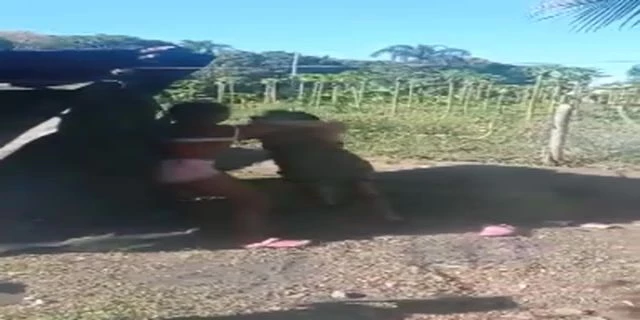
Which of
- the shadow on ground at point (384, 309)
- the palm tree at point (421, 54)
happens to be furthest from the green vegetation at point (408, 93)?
the shadow on ground at point (384, 309)

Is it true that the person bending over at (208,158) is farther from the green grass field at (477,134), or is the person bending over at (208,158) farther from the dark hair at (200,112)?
the green grass field at (477,134)

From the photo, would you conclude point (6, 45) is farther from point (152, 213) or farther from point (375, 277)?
point (375, 277)

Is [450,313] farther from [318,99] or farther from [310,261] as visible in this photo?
[318,99]

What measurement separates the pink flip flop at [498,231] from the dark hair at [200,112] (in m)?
1.86

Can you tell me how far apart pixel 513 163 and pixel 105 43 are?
5.06 m

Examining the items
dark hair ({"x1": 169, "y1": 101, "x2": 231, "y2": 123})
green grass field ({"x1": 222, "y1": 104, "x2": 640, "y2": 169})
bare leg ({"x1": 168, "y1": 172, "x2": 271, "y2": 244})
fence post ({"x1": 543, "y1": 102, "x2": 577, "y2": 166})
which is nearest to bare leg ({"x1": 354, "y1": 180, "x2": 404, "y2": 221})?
green grass field ({"x1": 222, "y1": 104, "x2": 640, "y2": 169})

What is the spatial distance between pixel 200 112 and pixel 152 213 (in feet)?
2.58

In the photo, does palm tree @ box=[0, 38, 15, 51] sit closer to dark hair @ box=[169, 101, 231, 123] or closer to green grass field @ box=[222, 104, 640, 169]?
dark hair @ box=[169, 101, 231, 123]

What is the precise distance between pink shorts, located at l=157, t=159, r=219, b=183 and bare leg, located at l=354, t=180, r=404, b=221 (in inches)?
48.9

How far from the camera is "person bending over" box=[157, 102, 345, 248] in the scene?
7555 mm

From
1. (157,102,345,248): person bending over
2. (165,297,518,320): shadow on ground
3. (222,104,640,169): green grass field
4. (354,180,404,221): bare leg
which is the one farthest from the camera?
(222,104,640,169): green grass field

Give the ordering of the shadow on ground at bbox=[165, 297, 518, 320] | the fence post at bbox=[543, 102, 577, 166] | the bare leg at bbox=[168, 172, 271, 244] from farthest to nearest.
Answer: the fence post at bbox=[543, 102, 577, 166], the bare leg at bbox=[168, 172, 271, 244], the shadow on ground at bbox=[165, 297, 518, 320]

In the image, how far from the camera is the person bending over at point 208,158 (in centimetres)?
755

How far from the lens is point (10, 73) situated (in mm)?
6828
